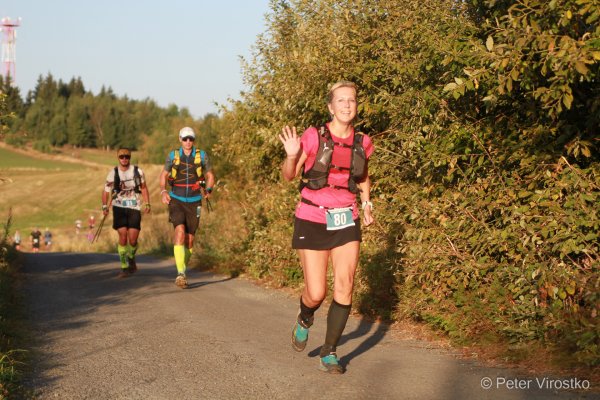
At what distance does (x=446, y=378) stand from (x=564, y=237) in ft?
4.80

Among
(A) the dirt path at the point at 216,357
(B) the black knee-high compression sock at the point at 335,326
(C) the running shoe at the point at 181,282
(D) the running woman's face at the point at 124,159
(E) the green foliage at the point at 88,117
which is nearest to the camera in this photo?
(A) the dirt path at the point at 216,357

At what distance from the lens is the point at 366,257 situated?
9.62m

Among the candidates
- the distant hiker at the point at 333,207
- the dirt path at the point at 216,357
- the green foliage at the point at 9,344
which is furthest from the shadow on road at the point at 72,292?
the distant hiker at the point at 333,207

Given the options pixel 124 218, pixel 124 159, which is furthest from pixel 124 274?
pixel 124 159

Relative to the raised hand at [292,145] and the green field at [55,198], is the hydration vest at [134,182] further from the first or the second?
the green field at [55,198]

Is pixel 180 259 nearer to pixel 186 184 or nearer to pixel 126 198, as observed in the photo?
pixel 186 184

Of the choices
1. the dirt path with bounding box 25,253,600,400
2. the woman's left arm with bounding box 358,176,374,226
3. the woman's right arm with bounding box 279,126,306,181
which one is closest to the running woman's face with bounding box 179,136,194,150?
the dirt path with bounding box 25,253,600,400

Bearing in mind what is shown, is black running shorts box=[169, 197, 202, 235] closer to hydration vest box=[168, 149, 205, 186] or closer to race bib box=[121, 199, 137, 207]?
hydration vest box=[168, 149, 205, 186]

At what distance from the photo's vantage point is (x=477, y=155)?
7566mm

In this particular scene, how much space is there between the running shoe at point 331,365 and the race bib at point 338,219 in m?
0.97

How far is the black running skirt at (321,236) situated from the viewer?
6.38 metres

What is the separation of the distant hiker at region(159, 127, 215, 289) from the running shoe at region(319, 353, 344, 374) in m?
6.11

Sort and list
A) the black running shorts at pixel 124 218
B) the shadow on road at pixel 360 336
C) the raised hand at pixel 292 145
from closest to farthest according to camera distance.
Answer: the raised hand at pixel 292 145 → the shadow on road at pixel 360 336 → the black running shorts at pixel 124 218

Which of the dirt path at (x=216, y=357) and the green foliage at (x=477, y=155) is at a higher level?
the green foliage at (x=477, y=155)
